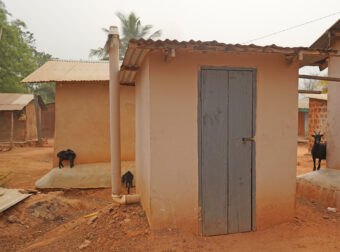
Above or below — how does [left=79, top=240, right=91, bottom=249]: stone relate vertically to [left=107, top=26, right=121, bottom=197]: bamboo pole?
below

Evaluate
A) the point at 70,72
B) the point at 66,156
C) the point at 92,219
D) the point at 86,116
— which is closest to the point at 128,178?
the point at 66,156

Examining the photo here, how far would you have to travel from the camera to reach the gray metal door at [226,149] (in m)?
3.87

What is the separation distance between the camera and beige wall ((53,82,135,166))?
26.4 feet

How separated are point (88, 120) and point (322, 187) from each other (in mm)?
6985

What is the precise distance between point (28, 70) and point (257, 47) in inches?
832

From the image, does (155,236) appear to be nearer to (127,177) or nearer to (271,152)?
(271,152)

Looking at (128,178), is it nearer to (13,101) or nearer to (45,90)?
(13,101)

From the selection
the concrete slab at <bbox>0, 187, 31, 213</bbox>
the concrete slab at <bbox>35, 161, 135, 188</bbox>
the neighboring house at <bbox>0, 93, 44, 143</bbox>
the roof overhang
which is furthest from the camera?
the neighboring house at <bbox>0, 93, 44, 143</bbox>

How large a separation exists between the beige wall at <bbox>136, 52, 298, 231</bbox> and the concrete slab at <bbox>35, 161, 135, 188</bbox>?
399 centimetres

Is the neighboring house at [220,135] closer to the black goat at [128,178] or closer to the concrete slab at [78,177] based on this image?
the black goat at [128,178]

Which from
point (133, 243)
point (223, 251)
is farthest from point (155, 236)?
point (223, 251)

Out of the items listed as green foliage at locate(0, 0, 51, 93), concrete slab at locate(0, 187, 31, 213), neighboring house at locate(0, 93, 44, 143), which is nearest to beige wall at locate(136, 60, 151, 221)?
concrete slab at locate(0, 187, 31, 213)

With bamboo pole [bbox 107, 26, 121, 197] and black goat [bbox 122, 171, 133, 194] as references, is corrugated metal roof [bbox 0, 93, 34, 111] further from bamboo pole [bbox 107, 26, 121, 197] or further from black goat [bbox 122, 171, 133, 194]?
bamboo pole [bbox 107, 26, 121, 197]

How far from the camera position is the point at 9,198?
18.0ft
